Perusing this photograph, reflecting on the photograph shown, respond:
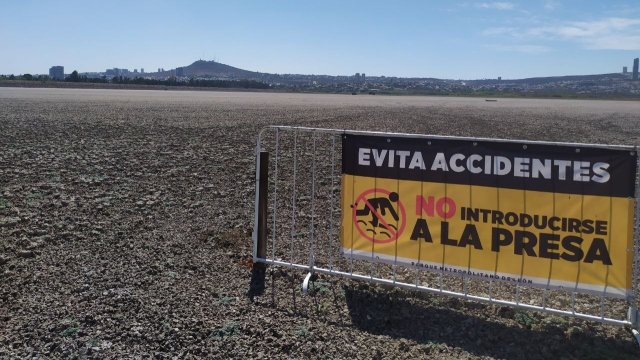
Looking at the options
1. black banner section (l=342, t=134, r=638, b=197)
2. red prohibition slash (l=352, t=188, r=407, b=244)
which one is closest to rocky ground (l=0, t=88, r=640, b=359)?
red prohibition slash (l=352, t=188, r=407, b=244)

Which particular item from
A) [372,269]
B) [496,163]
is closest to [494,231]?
[496,163]

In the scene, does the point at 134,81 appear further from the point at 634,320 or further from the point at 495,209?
the point at 634,320

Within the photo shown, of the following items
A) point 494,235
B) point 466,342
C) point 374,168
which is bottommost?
point 466,342

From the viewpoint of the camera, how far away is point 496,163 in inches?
192

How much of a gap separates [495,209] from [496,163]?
372mm

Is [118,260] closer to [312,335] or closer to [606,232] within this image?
[312,335]

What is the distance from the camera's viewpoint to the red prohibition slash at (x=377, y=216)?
17.2 ft

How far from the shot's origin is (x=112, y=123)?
20766 millimetres

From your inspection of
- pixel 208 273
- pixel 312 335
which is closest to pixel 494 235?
pixel 312 335

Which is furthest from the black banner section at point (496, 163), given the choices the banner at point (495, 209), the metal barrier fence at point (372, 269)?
the metal barrier fence at point (372, 269)

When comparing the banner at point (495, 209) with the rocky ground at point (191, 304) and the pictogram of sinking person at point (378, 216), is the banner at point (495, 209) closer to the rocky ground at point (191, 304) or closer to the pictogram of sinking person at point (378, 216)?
the pictogram of sinking person at point (378, 216)

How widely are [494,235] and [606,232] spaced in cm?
82

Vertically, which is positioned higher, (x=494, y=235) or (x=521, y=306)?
(x=494, y=235)

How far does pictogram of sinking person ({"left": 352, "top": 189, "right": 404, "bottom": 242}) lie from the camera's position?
17.3 feet
